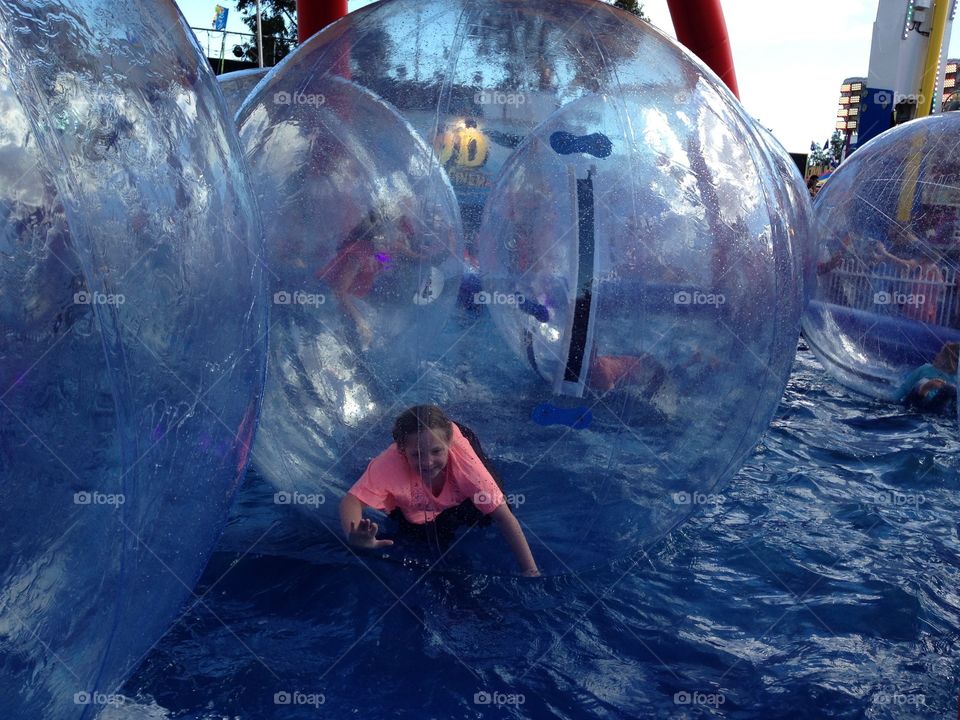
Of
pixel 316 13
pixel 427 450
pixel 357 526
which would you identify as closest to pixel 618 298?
pixel 427 450

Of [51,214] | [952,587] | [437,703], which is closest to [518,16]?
[51,214]

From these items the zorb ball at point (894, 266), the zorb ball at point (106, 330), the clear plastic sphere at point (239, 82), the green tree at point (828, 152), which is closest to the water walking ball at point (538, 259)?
the zorb ball at point (106, 330)

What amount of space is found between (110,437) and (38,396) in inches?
6.5

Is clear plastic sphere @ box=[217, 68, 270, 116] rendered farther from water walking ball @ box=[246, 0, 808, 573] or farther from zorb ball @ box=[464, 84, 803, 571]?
zorb ball @ box=[464, 84, 803, 571]

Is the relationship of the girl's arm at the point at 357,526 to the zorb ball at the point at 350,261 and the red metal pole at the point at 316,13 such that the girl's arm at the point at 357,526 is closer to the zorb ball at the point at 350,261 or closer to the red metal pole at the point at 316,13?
the zorb ball at the point at 350,261

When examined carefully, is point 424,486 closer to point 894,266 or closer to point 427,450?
point 427,450

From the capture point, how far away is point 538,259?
9.05 ft

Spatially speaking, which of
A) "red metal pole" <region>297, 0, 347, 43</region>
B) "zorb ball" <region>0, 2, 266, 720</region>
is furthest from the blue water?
"red metal pole" <region>297, 0, 347, 43</region>

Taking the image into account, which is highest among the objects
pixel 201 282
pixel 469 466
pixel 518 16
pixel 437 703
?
pixel 518 16

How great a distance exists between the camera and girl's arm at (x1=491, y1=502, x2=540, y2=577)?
9.52 ft

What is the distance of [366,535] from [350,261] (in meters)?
0.89

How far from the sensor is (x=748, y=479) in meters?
4.66

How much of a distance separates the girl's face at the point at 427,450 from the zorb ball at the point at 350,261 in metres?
0.08

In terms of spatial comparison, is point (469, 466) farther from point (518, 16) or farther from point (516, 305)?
point (518, 16)
